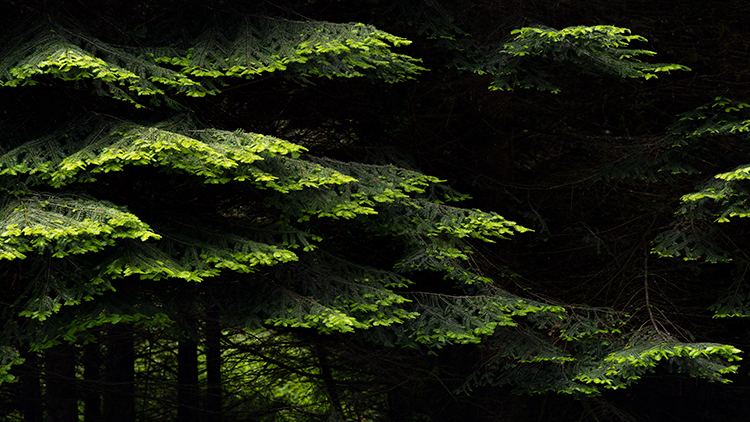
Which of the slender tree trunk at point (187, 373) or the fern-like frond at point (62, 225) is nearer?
the fern-like frond at point (62, 225)

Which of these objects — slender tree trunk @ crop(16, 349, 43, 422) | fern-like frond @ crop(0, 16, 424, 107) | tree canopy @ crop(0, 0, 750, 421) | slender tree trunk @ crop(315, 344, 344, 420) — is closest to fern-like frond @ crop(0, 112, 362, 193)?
tree canopy @ crop(0, 0, 750, 421)

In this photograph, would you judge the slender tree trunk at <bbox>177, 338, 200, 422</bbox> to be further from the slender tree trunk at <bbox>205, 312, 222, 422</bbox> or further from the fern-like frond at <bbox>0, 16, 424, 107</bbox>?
the fern-like frond at <bbox>0, 16, 424, 107</bbox>

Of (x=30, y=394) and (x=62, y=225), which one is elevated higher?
(x=62, y=225)

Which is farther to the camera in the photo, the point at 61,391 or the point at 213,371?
the point at 213,371

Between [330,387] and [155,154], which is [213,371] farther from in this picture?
[155,154]

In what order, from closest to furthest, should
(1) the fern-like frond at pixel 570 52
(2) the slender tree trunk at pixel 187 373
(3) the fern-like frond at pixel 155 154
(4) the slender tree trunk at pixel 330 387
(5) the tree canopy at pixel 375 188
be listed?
1. (3) the fern-like frond at pixel 155 154
2. (5) the tree canopy at pixel 375 188
3. (1) the fern-like frond at pixel 570 52
4. (4) the slender tree trunk at pixel 330 387
5. (2) the slender tree trunk at pixel 187 373

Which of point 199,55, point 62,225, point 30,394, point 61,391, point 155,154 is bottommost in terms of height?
point 30,394

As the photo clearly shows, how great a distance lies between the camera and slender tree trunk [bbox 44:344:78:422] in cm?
974

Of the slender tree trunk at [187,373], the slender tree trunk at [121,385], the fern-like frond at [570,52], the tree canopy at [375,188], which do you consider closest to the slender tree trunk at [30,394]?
the tree canopy at [375,188]

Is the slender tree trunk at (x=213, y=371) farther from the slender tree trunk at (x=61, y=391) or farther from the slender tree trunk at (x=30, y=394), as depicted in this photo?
the slender tree trunk at (x=30, y=394)

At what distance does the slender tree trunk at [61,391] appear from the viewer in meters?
9.74

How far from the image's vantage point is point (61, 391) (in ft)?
33.7

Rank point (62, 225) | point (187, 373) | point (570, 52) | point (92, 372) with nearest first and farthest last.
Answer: point (62, 225)
point (570, 52)
point (92, 372)
point (187, 373)

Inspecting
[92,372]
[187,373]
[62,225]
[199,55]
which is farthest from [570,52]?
[92,372]
